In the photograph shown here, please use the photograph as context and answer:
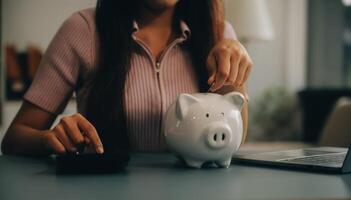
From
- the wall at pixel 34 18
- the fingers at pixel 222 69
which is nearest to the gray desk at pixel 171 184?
the fingers at pixel 222 69

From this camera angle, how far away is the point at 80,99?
4.17ft

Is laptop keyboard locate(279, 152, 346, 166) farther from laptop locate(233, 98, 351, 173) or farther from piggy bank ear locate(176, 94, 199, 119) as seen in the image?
piggy bank ear locate(176, 94, 199, 119)

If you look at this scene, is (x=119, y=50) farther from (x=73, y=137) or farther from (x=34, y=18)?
(x=34, y=18)

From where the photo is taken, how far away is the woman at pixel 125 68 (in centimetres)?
118

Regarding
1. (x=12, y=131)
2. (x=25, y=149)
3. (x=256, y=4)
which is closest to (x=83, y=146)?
(x=25, y=149)

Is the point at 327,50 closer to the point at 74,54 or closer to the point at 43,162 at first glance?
the point at 74,54

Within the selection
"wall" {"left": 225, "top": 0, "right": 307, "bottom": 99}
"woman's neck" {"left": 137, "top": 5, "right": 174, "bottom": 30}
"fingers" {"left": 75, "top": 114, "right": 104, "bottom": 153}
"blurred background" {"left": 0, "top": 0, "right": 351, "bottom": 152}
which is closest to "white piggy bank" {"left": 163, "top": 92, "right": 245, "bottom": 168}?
"fingers" {"left": 75, "top": 114, "right": 104, "bottom": 153}

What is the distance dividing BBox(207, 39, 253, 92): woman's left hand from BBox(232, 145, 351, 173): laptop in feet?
0.39

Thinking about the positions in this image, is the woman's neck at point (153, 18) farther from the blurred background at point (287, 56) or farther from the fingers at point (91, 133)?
the blurred background at point (287, 56)

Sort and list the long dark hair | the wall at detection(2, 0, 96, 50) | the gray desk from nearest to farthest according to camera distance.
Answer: the gray desk, the long dark hair, the wall at detection(2, 0, 96, 50)

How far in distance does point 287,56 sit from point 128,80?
269 centimetres

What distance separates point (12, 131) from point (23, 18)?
2.40 meters

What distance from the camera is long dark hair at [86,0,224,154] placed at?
46.0 inches

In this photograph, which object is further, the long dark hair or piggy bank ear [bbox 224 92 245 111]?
the long dark hair
